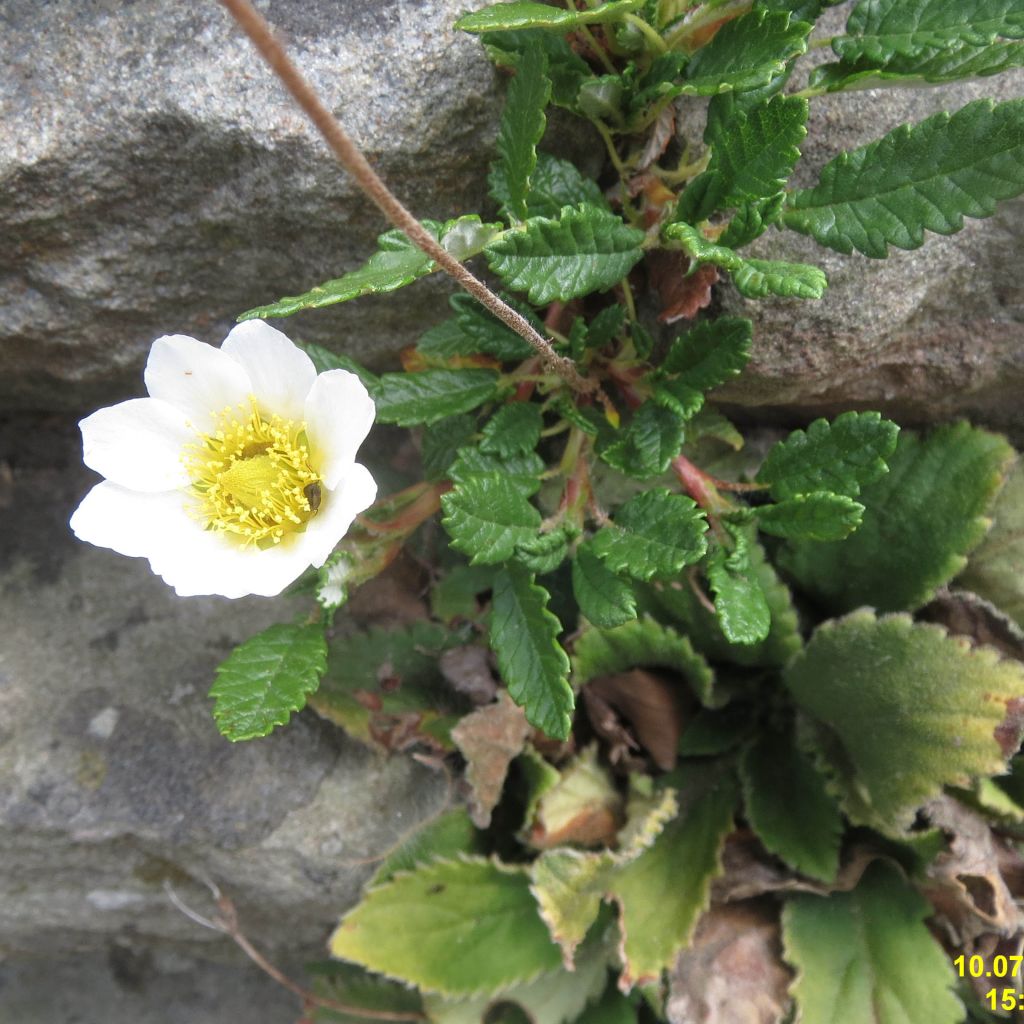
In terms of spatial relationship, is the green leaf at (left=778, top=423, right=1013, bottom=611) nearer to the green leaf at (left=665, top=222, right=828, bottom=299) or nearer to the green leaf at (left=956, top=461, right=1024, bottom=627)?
the green leaf at (left=956, top=461, right=1024, bottom=627)

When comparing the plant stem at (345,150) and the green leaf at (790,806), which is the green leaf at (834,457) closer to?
the plant stem at (345,150)

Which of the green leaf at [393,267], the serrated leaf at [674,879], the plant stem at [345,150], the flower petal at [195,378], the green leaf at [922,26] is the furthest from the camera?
the serrated leaf at [674,879]

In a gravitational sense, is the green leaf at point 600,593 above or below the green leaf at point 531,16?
below

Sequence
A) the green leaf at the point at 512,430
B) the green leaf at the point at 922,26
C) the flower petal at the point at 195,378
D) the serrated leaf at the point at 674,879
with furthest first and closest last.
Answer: the serrated leaf at the point at 674,879
the green leaf at the point at 512,430
the flower petal at the point at 195,378
the green leaf at the point at 922,26

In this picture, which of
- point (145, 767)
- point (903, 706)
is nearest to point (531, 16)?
point (903, 706)

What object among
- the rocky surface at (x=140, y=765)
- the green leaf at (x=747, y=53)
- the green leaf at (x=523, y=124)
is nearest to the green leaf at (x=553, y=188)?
the green leaf at (x=523, y=124)

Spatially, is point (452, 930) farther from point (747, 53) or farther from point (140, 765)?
point (747, 53)

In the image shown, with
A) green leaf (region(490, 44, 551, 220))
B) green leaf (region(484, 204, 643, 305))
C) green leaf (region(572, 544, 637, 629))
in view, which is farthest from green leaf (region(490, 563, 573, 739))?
green leaf (region(490, 44, 551, 220))

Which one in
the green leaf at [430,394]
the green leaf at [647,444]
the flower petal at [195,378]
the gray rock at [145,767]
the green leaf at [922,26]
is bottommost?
the gray rock at [145,767]
